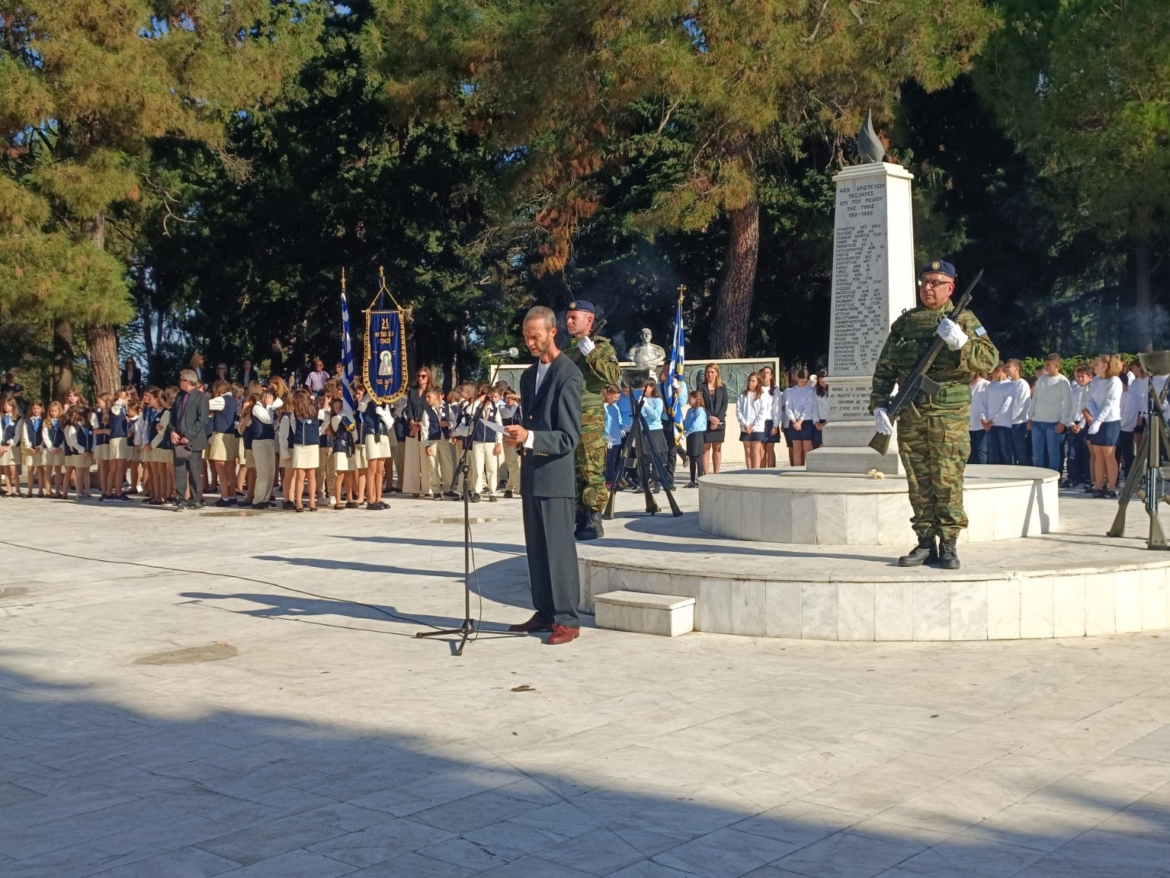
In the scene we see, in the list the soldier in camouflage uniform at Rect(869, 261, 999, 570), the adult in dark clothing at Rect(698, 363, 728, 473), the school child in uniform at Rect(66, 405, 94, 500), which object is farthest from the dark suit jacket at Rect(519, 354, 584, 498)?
the school child in uniform at Rect(66, 405, 94, 500)

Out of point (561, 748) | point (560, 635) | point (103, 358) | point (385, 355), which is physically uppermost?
point (103, 358)

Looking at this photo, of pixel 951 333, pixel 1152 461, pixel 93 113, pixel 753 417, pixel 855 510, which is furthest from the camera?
pixel 93 113

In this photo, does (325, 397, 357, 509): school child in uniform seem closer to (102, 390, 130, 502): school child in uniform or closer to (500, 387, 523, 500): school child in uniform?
(500, 387, 523, 500): school child in uniform

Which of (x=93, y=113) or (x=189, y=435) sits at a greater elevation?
(x=93, y=113)

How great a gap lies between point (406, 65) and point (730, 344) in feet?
32.5

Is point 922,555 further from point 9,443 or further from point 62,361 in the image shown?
point 62,361

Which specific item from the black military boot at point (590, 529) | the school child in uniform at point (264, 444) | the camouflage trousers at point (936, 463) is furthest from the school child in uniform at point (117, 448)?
the camouflage trousers at point (936, 463)

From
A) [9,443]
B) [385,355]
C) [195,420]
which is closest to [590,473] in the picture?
[195,420]

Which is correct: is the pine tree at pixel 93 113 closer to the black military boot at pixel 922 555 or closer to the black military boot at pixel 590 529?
the black military boot at pixel 590 529

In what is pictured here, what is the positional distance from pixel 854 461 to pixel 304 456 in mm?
9332

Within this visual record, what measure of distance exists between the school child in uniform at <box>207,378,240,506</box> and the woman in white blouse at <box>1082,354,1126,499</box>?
12.1 meters

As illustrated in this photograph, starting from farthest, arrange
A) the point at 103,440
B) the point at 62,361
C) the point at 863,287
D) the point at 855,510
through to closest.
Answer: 1. the point at 62,361
2. the point at 103,440
3. the point at 863,287
4. the point at 855,510

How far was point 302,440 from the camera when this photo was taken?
18.7 meters

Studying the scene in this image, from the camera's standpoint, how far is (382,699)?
7.07m
